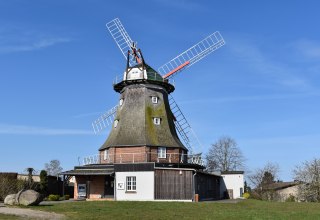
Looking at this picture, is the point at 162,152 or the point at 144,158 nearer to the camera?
the point at 144,158

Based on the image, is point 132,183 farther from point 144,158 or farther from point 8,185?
point 8,185

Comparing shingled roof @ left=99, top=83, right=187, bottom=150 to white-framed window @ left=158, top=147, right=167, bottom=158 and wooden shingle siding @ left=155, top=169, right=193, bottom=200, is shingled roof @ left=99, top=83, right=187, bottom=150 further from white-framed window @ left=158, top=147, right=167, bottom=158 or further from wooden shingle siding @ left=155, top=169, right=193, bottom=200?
wooden shingle siding @ left=155, top=169, right=193, bottom=200

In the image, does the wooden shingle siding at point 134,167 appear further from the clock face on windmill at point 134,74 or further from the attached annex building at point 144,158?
the clock face on windmill at point 134,74

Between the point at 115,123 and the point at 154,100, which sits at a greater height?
the point at 154,100

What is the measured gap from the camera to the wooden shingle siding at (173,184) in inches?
1355

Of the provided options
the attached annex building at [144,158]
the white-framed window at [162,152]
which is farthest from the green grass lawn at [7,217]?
the white-framed window at [162,152]

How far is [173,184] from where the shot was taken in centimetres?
3475

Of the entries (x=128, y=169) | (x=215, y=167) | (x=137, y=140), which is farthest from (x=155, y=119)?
(x=215, y=167)

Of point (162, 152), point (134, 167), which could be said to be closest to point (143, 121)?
point (162, 152)

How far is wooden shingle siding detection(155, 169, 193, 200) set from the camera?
34.4m

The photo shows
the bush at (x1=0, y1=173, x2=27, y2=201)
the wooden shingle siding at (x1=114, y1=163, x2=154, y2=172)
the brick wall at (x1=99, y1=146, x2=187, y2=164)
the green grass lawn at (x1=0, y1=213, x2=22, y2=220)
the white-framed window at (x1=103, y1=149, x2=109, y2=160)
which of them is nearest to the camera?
the green grass lawn at (x1=0, y1=213, x2=22, y2=220)

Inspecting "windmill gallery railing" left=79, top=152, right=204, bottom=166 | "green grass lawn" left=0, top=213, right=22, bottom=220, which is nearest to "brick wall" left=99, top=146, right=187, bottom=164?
"windmill gallery railing" left=79, top=152, right=204, bottom=166

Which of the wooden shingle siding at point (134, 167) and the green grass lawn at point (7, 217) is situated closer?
the green grass lawn at point (7, 217)

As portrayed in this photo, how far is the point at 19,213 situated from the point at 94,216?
11.3ft
